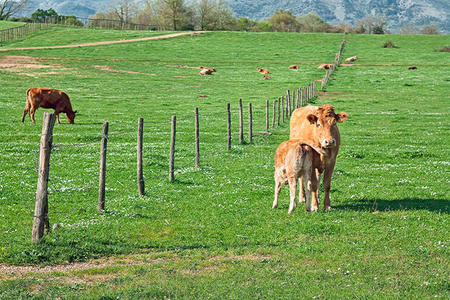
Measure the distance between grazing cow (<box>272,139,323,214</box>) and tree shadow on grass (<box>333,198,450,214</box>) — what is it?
4.35ft

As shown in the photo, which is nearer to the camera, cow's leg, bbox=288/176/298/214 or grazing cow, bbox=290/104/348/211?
cow's leg, bbox=288/176/298/214

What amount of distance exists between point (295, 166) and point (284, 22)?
16446 centimetres

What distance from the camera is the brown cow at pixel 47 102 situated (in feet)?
110

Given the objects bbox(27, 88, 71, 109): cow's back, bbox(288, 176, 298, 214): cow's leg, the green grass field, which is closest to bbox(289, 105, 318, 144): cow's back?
bbox(288, 176, 298, 214): cow's leg

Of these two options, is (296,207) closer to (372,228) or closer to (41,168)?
(372,228)

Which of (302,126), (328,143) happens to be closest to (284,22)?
(302,126)

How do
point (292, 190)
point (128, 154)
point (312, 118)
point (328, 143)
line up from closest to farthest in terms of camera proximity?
point (292, 190)
point (328, 143)
point (312, 118)
point (128, 154)

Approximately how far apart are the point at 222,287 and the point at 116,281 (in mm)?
1883

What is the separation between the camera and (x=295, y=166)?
13.8 metres

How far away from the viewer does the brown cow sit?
33469mm

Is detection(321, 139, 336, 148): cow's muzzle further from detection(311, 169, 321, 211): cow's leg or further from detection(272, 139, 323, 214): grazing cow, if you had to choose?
detection(311, 169, 321, 211): cow's leg

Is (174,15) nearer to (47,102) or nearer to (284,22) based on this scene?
(284,22)

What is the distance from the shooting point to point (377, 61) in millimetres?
82688

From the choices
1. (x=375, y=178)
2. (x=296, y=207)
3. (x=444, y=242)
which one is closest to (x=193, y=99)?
(x=375, y=178)
